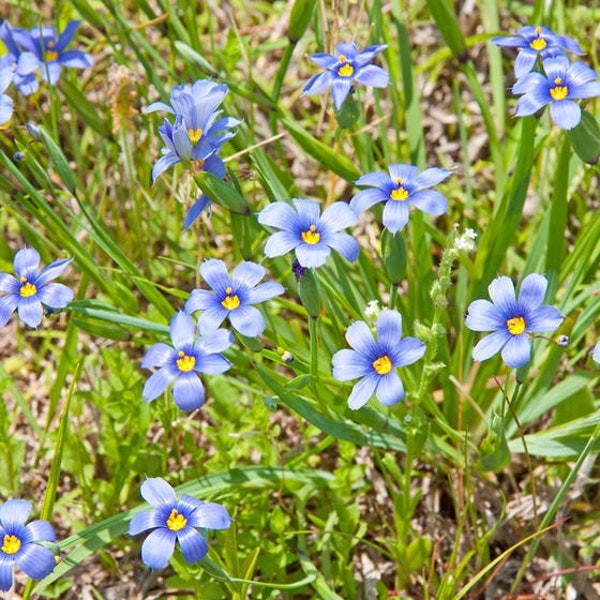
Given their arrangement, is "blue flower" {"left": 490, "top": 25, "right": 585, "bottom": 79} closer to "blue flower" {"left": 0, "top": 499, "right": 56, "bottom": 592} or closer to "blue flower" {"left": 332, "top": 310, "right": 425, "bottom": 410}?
"blue flower" {"left": 332, "top": 310, "right": 425, "bottom": 410}

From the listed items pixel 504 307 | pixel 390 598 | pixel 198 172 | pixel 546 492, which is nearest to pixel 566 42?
pixel 504 307

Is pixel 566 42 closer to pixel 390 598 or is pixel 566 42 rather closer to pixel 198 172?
pixel 198 172

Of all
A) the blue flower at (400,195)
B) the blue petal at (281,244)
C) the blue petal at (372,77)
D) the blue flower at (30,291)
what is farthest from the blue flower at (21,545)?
the blue petal at (372,77)

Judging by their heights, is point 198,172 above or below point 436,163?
above

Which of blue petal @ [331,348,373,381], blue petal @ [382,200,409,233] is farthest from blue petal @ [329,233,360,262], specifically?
blue petal @ [331,348,373,381]

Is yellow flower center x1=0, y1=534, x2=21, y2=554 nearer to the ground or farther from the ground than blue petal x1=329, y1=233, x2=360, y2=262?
nearer to the ground

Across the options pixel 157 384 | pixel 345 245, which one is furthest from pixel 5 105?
pixel 345 245
